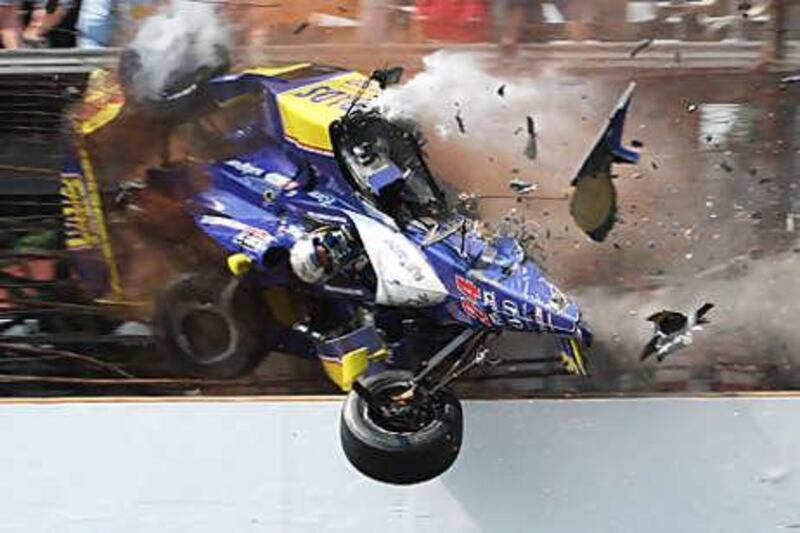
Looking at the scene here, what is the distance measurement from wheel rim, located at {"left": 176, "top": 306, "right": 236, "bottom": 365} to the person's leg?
0.81m

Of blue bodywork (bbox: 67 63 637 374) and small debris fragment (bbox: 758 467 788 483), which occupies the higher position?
blue bodywork (bbox: 67 63 637 374)

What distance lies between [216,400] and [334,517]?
415 millimetres

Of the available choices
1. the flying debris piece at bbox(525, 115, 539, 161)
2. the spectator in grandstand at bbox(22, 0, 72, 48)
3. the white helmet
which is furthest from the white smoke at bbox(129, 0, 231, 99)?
the flying debris piece at bbox(525, 115, 539, 161)

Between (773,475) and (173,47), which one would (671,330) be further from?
(173,47)

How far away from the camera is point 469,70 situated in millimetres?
3588

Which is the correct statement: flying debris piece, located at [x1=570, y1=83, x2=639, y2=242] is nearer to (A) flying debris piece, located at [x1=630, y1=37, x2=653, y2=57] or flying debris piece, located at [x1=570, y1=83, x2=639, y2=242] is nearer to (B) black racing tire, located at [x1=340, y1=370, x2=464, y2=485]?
(A) flying debris piece, located at [x1=630, y1=37, x2=653, y2=57]

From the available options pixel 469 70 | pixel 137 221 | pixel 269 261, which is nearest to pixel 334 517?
pixel 269 261

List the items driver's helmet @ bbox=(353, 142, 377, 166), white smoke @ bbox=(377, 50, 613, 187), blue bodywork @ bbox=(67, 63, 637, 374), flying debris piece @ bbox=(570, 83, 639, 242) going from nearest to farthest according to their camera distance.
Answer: blue bodywork @ bbox=(67, 63, 637, 374) → driver's helmet @ bbox=(353, 142, 377, 166) → flying debris piece @ bbox=(570, 83, 639, 242) → white smoke @ bbox=(377, 50, 613, 187)

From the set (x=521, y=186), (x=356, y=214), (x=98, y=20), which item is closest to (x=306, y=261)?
(x=356, y=214)

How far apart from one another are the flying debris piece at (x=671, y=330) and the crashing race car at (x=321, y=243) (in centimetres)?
23

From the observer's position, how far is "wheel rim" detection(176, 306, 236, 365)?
3615mm

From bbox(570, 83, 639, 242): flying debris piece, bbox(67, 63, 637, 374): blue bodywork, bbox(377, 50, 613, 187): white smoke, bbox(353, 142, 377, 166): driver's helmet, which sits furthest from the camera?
bbox(377, 50, 613, 187): white smoke

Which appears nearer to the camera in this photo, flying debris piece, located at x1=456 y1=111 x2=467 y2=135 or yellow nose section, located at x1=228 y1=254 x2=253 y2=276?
yellow nose section, located at x1=228 y1=254 x2=253 y2=276

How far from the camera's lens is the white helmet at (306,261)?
326 centimetres
